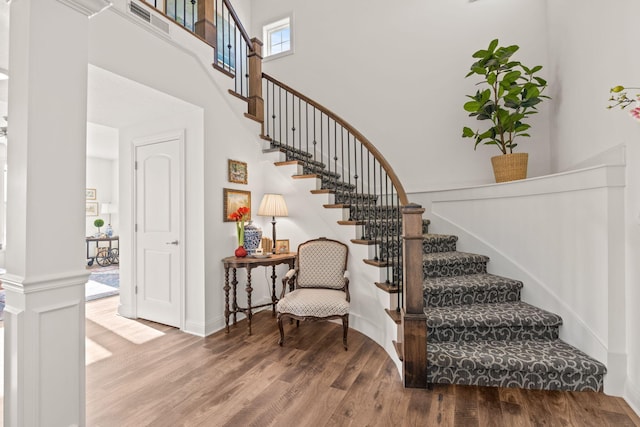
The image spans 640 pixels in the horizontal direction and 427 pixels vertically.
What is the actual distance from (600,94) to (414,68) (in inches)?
98.3

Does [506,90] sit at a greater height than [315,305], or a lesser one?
greater

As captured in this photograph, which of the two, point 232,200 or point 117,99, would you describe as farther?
point 232,200

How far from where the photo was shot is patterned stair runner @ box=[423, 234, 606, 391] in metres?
2.13

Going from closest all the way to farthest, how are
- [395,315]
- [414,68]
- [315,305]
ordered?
[395,315]
[315,305]
[414,68]

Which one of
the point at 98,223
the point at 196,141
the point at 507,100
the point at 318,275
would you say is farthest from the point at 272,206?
the point at 98,223

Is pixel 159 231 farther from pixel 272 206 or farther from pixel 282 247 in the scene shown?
pixel 282 247

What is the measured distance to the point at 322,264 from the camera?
11.3 feet

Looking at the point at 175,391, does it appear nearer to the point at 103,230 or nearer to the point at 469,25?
the point at 469,25

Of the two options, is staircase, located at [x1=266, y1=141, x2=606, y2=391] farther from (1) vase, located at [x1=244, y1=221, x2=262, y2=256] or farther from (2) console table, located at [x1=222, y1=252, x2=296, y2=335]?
(1) vase, located at [x1=244, y1=221, x2=262, y2=256]

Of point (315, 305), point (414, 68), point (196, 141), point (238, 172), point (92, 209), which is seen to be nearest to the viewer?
point (315, 305)

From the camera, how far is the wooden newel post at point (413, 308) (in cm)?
220

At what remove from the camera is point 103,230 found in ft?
26.8

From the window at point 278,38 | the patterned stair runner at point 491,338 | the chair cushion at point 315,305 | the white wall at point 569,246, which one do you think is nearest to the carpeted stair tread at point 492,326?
the patterned stair runner at point 491,338

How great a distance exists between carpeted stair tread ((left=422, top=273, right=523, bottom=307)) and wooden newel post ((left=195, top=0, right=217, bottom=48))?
3515 mm
